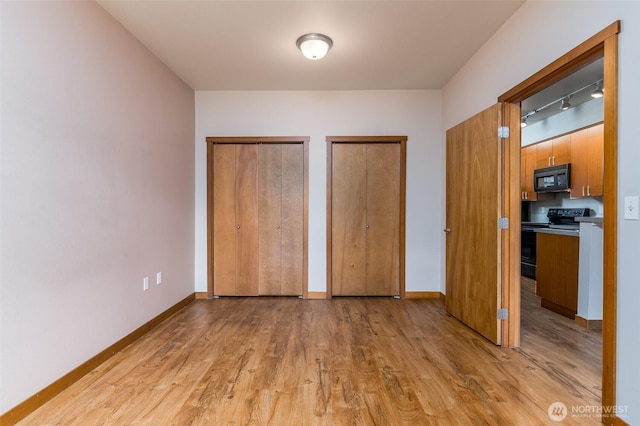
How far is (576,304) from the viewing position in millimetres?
2996

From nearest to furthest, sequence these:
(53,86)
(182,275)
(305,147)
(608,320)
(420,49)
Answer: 1. (608,320)
2. (53,86)
3. (420,49)
4. (182,275)
5. (305,147)

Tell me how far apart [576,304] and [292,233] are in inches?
125

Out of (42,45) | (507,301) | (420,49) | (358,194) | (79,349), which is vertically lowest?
(79,349)

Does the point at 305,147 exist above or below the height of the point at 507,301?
above

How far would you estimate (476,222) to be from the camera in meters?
2.77

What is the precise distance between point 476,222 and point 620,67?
151 cm

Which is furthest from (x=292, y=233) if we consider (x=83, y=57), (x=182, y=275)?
(x=83, y=57)

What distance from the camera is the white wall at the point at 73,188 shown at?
161cm

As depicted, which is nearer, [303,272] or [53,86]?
[53,86]

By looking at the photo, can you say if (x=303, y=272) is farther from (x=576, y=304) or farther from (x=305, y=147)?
(x=576, y=304)

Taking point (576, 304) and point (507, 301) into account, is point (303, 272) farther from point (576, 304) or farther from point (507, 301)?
point (576, 304)

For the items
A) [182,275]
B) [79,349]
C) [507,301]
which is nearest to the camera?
[79,349]

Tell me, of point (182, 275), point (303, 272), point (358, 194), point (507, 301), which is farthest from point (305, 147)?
point (507, 301)

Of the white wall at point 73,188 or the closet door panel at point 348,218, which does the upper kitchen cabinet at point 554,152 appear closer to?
the closet door panel at point 348,218
